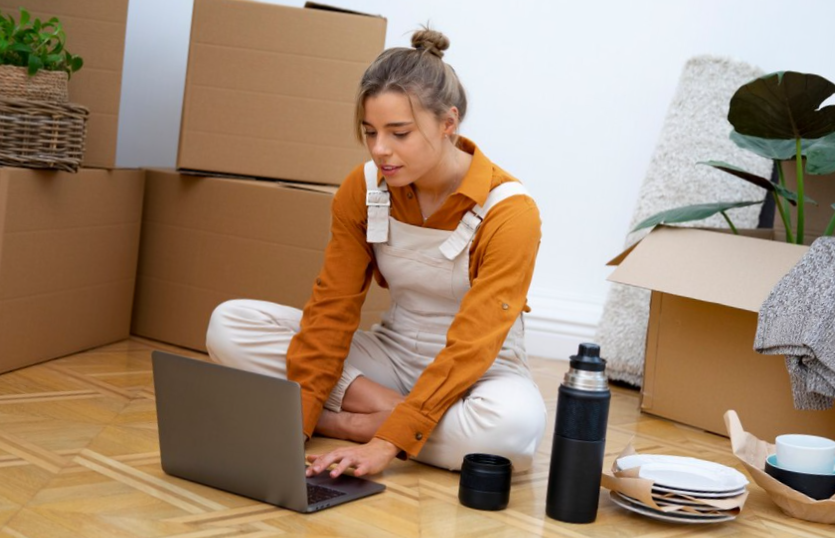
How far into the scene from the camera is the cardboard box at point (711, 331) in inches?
80.7

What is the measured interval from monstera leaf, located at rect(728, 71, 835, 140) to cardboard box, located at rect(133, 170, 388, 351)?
2.88 ft

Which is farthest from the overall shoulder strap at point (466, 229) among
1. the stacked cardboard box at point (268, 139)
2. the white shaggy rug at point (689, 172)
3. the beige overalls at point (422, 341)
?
the white shaggy rug at point (689, 172)

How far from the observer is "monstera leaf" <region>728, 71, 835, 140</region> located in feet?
6.48

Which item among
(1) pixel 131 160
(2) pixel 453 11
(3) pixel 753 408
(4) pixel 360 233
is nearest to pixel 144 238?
(1) pixel 131 160

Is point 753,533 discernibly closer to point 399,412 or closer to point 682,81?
point 399,412

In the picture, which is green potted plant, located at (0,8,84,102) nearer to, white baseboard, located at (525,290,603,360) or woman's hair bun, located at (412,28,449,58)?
woman's hair bun, located at (412,28,449,58)

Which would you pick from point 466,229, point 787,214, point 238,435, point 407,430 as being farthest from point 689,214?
point 238,435

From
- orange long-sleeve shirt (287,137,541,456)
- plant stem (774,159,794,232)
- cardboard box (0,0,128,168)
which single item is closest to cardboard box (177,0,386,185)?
cardboard box (0,0,128,168)

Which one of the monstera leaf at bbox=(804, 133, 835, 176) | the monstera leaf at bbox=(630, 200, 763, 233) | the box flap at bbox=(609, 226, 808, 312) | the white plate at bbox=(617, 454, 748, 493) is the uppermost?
the monstera leaf at bbox=(804, 133, 835, 176)

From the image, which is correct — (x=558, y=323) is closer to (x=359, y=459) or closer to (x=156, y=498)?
(x=359, y=459)

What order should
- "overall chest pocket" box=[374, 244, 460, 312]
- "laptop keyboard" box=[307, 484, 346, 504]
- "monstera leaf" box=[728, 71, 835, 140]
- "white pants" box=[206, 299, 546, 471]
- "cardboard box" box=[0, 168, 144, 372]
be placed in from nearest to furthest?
"laptop keyboard" box=[307, 484, 346, 504] < "white pants" box=[206, 299, 546, 471] < "overall chest pocket" box=[374, 244, 460, 312] < "monstera leaf" box=[728, 71, 835, 140] < "cardboard box" box=[0, 168, 144, 372]

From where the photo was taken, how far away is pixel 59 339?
227cm

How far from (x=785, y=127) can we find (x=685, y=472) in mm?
846

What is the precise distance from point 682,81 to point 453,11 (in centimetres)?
69
